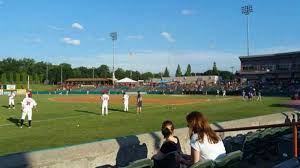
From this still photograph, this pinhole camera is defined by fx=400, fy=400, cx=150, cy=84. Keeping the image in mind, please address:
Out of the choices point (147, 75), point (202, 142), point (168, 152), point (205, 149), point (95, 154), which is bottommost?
point (95, 154)

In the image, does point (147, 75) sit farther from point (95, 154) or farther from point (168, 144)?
point (168, 144)

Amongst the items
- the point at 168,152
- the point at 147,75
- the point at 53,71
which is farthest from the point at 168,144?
the point at 147,75

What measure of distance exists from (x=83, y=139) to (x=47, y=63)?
549ft

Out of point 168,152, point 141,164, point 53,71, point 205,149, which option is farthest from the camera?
point 53,71

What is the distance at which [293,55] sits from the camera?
86.1 m

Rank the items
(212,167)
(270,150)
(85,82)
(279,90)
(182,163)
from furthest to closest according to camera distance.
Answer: (85,82) < (279,90) < (270,150) < (182,163) < (212,167)

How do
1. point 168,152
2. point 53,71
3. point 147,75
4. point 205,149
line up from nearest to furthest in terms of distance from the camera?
point 205,149
point 168,152
point 53,71
point 147,75

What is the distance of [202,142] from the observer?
20.1ft

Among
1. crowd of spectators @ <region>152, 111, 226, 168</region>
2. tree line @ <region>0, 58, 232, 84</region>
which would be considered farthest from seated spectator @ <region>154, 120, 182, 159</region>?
tree line @ <region>0, 58, 232, 84</region>

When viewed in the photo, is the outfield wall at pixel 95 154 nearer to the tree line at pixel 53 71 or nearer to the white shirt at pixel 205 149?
the white shirt at pixel 205 149

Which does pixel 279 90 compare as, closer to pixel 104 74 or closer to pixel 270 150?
pixel 270 150

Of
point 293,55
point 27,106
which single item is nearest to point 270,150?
point 27,106

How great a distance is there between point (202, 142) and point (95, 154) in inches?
78.5

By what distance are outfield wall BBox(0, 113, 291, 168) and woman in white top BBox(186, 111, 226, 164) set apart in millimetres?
1833
